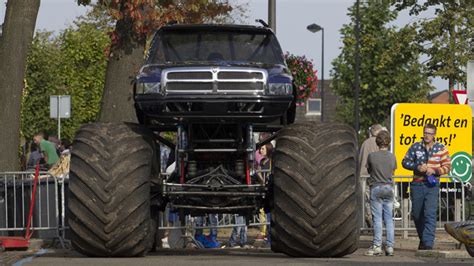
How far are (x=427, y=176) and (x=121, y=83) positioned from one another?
6.42 m

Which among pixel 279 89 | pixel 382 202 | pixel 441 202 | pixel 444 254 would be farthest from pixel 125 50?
pixel 279 89

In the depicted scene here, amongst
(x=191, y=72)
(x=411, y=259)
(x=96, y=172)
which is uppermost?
(x=191, y=72)

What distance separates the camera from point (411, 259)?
60.6ft

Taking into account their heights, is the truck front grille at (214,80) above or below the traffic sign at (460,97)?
above

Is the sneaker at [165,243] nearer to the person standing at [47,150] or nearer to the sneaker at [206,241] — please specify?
the sneaker at [206,241]

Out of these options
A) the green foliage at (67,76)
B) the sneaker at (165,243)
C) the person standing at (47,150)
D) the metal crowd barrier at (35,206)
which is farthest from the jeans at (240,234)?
the green foliage at (67,76)

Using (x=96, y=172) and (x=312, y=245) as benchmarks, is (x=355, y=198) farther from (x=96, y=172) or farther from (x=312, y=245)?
(x=96, y=172)

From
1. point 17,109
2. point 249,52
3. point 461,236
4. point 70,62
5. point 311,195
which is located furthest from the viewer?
point 70,62

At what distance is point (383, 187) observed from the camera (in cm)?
1972

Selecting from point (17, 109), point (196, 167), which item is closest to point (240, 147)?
point (196, 167)

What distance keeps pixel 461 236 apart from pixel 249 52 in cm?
360

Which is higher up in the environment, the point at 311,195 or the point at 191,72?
the point at 191,72

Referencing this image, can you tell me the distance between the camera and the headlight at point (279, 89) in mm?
16438

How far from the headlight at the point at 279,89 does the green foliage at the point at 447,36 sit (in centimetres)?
3076
